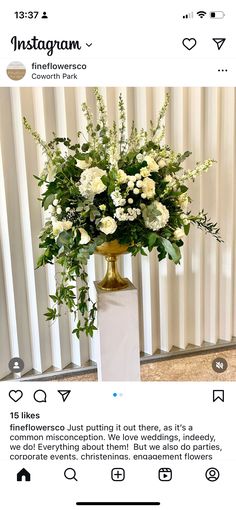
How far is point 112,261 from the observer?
0.98 meters

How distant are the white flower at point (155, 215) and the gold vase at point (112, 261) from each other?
0.26ft

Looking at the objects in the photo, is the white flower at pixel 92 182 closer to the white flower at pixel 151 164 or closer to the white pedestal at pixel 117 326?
the white flower at pixel 151 164

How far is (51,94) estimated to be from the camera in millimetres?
814

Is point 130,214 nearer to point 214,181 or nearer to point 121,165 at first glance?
point 121,165

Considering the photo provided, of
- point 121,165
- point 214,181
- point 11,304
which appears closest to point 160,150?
point 121,165
